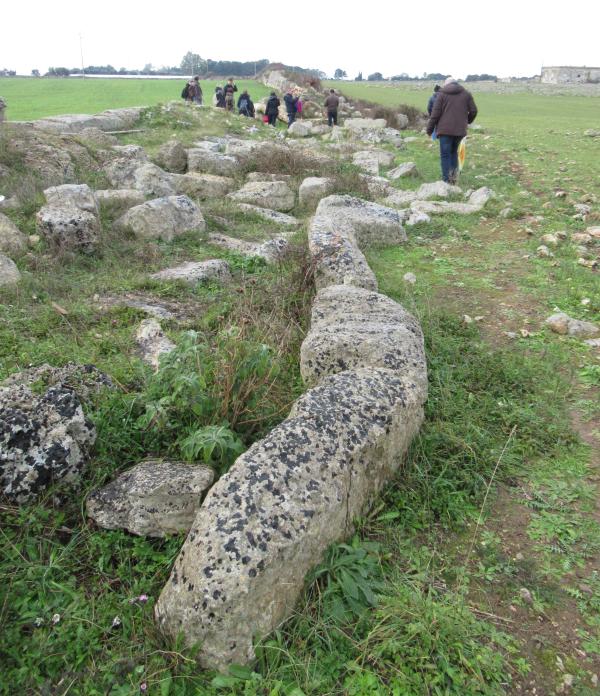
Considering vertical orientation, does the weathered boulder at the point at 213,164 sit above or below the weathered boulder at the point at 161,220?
above

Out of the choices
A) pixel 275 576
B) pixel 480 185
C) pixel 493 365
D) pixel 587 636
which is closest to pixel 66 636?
pixel 275 576

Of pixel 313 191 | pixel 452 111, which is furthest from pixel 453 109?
pixel 313 191

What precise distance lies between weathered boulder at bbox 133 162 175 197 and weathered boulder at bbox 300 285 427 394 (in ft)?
19.5

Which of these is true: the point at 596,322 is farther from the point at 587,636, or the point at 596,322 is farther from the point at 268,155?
the point at 268,155

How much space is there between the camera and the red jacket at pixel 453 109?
948cm

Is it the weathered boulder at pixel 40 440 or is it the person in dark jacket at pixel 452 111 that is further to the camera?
the person in dark jacket at pixel 452 111

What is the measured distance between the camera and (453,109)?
373 inches

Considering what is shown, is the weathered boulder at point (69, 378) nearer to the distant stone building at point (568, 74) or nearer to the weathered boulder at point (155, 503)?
the weathered boulder at point (155, 503)

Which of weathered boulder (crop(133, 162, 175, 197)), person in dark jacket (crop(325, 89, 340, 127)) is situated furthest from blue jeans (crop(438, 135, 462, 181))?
person in dark jacket (crop(325, 89, 340, 127))

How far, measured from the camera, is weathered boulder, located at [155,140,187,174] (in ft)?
38.4

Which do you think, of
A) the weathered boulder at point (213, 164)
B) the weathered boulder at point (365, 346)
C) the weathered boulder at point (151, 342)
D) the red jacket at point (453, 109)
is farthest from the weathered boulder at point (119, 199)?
the red jacket at point (453, 109)

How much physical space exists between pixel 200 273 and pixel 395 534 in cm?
405

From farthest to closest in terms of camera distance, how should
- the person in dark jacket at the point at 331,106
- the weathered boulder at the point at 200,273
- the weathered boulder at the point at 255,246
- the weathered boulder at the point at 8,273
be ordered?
the person in dark jacket at the point at 331,106
the weathered boulder at the point at 255,246
the weathered boulder at the point at 200,273
the weathered boulder at the point at 8,273

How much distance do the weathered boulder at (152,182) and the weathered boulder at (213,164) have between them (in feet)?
6.12
